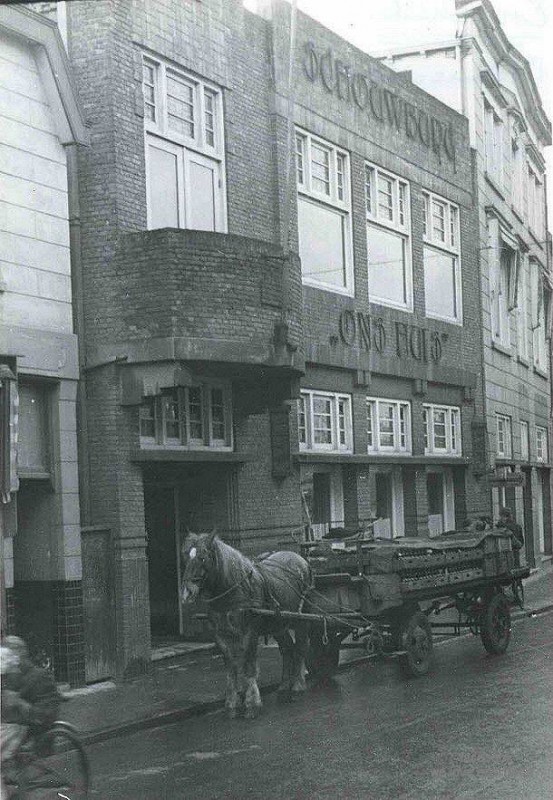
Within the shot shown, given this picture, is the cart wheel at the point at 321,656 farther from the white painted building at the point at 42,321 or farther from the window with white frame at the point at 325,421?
the window with white frame at the point at 325,421

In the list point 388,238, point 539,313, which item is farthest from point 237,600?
point 539,313

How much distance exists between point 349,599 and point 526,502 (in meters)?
19.5

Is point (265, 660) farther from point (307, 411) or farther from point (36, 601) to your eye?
point (307, 411)

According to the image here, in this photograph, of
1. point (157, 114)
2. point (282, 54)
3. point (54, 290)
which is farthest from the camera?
point (282, 54)

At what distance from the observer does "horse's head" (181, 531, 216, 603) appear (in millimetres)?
11109

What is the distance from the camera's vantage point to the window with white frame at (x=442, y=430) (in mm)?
23578

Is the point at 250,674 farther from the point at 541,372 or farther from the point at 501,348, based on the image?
the point at 541,372

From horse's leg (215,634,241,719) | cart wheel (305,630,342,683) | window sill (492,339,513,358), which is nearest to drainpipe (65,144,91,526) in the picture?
cart wheel (305,630,342,683)

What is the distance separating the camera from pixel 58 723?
298 inches

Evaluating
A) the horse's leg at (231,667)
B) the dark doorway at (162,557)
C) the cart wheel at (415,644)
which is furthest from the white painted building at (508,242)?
the horse's leg at (231,667)

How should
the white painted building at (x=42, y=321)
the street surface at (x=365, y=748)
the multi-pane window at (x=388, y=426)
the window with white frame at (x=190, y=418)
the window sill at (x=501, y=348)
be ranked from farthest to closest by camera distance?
the window sill at (x=501, y=348) < the multi-pane window at (x=388, y=426) < the window with white frame at (x=190, y=418) < the white painted building at (x=42, y=321) < the street surface at (x=365, y=748)

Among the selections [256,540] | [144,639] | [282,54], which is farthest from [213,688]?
[282,54]

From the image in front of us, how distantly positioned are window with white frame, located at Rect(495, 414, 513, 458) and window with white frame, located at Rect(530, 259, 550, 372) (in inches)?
180

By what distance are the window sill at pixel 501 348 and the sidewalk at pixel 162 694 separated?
11.9m
